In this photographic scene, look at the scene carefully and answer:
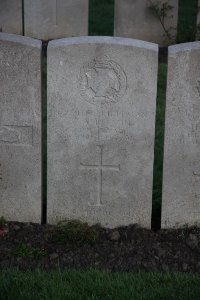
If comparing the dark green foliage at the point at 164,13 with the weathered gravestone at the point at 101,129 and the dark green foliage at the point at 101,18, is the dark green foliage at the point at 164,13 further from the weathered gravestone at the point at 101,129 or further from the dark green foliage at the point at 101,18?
the weathered gravestone at the point at 101,129

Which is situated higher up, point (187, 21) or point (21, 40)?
point (187, 21)

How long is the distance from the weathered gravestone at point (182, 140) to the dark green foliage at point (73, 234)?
0.58m

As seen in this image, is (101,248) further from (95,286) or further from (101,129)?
(101,129)

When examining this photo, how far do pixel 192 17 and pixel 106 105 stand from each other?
7.87 m

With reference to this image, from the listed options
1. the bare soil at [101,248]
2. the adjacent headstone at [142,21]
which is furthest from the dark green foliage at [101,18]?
the bare soil at [101,248]

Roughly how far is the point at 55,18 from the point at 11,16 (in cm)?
65

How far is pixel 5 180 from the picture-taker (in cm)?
487

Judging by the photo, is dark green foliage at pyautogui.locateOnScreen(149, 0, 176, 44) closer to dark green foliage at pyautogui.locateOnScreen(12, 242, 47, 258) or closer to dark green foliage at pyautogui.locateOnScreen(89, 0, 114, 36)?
dark green foliage at pyautogui.locateOnScreen(89, 0, 114, 36)

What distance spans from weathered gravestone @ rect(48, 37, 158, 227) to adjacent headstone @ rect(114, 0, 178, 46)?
5.60 meters

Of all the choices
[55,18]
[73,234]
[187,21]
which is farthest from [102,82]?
[187,21]

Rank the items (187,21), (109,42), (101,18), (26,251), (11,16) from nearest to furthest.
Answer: (109,42) → (26,251) → (11,16) → (187,21) → (101,18)

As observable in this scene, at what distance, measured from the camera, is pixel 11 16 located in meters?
10.1

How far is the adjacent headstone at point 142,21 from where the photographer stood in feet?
32.8

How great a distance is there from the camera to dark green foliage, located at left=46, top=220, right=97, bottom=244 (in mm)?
4676
